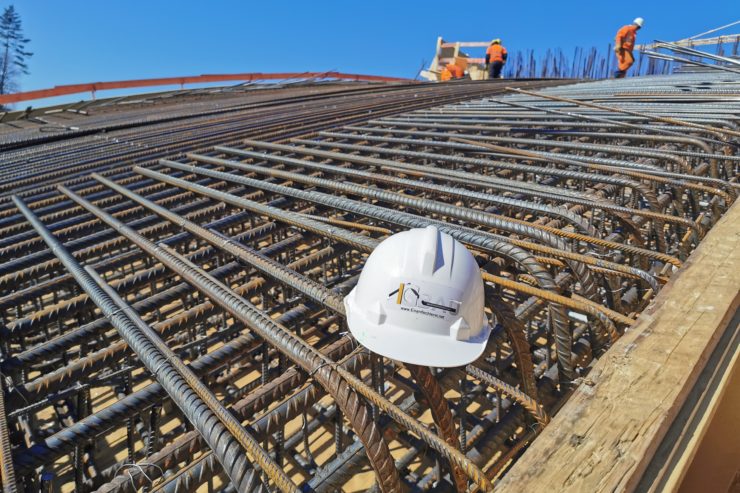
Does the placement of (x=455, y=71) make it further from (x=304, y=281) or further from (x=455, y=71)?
(x=304, y=281)

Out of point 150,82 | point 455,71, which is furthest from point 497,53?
point 150,82

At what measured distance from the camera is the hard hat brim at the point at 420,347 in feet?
5.49

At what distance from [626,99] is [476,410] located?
247 inches

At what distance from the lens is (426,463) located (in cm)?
396

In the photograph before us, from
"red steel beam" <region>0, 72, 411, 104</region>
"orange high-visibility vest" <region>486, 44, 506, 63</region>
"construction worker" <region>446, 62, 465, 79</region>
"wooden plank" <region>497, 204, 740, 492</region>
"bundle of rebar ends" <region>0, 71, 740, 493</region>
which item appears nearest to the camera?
"wooden plank" <region>497, 204, 740, 492</region>

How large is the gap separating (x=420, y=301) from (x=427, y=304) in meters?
0.03

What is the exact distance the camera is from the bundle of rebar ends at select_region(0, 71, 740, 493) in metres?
Answer: 1.83

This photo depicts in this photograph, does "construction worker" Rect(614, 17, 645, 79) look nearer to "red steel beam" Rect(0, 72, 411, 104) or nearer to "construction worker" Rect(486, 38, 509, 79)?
"construction worker" Rect(486, 38, 509, 79)

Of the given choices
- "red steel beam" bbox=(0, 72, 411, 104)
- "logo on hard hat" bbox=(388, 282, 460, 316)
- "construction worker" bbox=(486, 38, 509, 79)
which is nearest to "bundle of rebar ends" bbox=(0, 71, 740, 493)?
"logo on hard hat" bbox=(388, 282, 460, 316)

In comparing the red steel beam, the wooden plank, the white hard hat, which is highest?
the red steel beam

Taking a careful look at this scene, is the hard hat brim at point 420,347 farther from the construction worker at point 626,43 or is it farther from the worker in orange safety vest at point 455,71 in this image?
the worker in orange safety vest at point 455,71

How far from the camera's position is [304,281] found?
2.42 metres

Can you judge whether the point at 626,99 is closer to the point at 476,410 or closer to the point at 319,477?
the point at 476,410

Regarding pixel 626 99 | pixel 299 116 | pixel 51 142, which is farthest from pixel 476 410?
pixel 51 142
